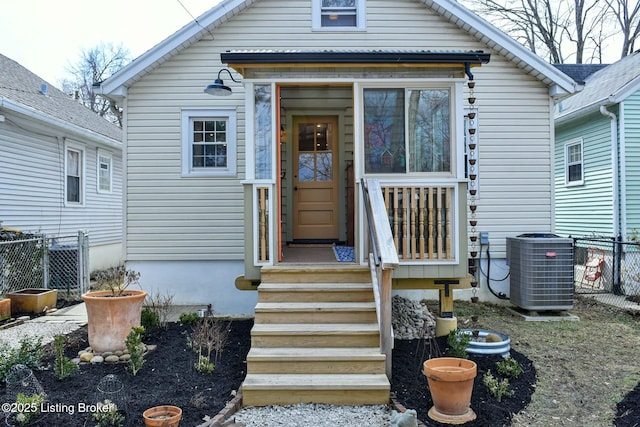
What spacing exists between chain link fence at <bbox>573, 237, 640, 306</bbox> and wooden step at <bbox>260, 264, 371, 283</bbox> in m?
4.69

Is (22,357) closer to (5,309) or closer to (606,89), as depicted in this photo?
(5,309)

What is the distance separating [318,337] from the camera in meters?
4.46

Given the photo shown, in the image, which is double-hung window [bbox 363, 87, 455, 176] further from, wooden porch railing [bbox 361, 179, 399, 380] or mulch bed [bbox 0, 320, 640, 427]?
mulch bed [bbox 0, 320, 640, 427]

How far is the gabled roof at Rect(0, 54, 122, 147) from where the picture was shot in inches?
346

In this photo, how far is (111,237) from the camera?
12.8 meters

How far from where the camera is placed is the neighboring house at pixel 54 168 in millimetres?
8914

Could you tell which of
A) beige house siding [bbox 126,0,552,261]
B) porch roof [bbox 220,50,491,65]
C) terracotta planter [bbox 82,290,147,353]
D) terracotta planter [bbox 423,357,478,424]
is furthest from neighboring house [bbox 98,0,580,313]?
terracotta planter [bbox 423,357,478,424]

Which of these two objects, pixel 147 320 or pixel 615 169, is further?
pixel 615 169

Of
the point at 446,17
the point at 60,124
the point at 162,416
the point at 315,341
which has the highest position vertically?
the point at 446,17

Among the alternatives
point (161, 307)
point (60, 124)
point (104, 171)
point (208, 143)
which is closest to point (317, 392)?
point (161, 307)

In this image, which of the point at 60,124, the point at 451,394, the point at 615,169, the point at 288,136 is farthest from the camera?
the point at 60,124

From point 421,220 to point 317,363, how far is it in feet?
6.88

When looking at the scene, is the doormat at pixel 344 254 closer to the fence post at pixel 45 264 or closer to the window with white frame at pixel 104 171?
the fence post at pixel 45 264

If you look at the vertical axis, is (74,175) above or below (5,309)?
above
